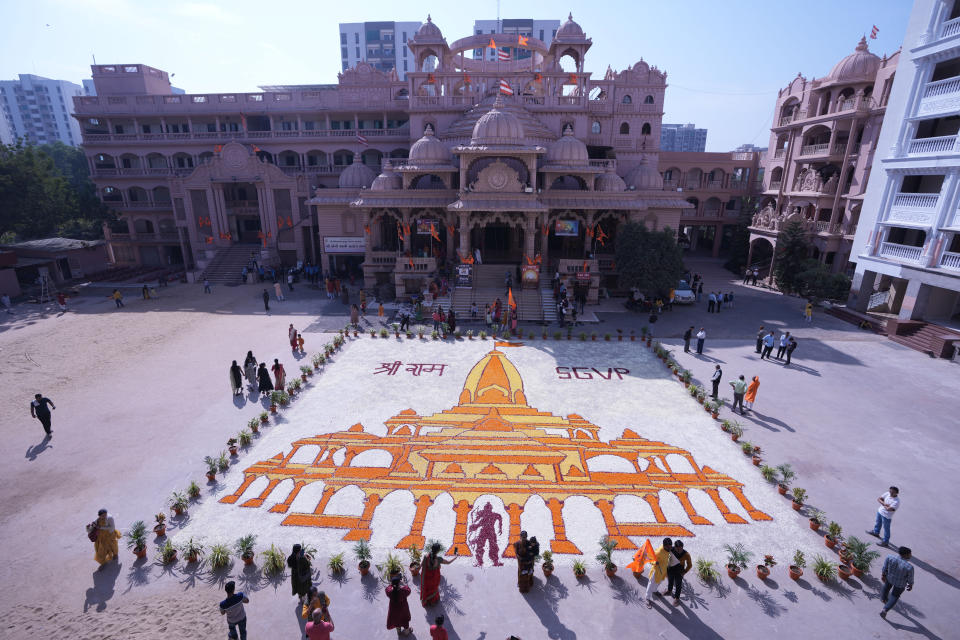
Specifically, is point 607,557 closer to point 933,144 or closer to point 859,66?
point 933,144

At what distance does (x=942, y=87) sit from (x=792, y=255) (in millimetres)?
12259

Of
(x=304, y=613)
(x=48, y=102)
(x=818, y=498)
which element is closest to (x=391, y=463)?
(x=304, y=613)

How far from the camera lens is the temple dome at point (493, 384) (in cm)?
1791

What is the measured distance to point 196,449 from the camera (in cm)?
1455

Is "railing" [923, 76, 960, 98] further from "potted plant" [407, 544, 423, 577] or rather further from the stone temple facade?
"potted plant" [407, 544, 423, 577]

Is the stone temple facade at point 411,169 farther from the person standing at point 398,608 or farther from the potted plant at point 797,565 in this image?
the person standing at point 398,608

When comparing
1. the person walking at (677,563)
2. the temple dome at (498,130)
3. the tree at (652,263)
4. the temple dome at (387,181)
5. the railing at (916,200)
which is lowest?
the person walking at (677,563)

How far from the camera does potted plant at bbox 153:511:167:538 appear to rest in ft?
36.3

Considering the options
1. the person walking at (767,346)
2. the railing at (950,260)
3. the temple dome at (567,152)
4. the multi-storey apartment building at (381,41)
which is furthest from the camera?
the multi-storey apartment building at (381,41)

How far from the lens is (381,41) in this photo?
93438 millimetres

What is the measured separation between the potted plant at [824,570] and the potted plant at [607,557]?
4326mm

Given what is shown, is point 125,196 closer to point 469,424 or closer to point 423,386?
point 423,386

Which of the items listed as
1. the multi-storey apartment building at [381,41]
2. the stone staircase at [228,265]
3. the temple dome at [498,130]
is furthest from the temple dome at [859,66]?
the multi-storey apartment building at [381,41]

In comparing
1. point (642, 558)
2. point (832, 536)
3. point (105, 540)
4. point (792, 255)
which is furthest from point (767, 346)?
point (105, 540)
